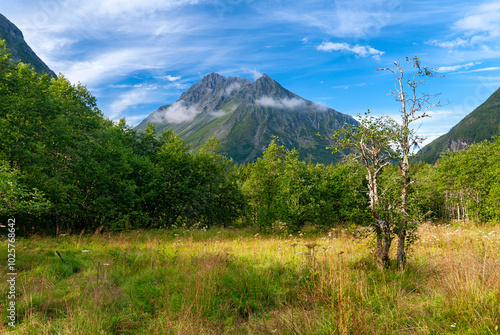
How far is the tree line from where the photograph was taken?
698 centimetres

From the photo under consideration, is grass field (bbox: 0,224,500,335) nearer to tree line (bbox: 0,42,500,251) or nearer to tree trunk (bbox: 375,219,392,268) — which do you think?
tree trunk (bbox: 375,219,392,268)

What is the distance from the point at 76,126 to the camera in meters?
20.3

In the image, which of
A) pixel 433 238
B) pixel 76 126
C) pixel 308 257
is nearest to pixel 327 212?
pixel 433 238

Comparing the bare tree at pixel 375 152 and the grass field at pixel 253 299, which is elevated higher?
the bare tree at pixel 375 152

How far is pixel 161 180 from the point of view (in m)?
22.4

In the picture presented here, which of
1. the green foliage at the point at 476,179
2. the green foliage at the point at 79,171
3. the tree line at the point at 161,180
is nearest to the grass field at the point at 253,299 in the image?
the tree line at the point at 161,180

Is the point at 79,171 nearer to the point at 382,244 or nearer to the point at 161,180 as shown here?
the point at 161,180

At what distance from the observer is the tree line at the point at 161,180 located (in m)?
6.98

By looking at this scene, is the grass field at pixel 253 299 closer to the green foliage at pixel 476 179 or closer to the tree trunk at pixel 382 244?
the tree trunk at pixel 382 244

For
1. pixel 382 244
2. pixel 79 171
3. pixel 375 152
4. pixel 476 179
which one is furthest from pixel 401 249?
pixel 476 179

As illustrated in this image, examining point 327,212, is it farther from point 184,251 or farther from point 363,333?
point 363,333

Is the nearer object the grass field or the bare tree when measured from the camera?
the grass field

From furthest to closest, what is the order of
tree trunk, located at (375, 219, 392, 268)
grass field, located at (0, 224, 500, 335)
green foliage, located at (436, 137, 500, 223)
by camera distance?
green foliage, located at (436, 137, 500, 223) < tree trunk, located at (375, 219, 392, 268) < grass field, located at (0, 224, 500, 335)

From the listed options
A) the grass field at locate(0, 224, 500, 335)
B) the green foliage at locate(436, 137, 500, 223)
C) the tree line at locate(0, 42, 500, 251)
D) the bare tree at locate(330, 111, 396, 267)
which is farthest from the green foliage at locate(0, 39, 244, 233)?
the green foliage at locate(436, 137, 500, 223)
